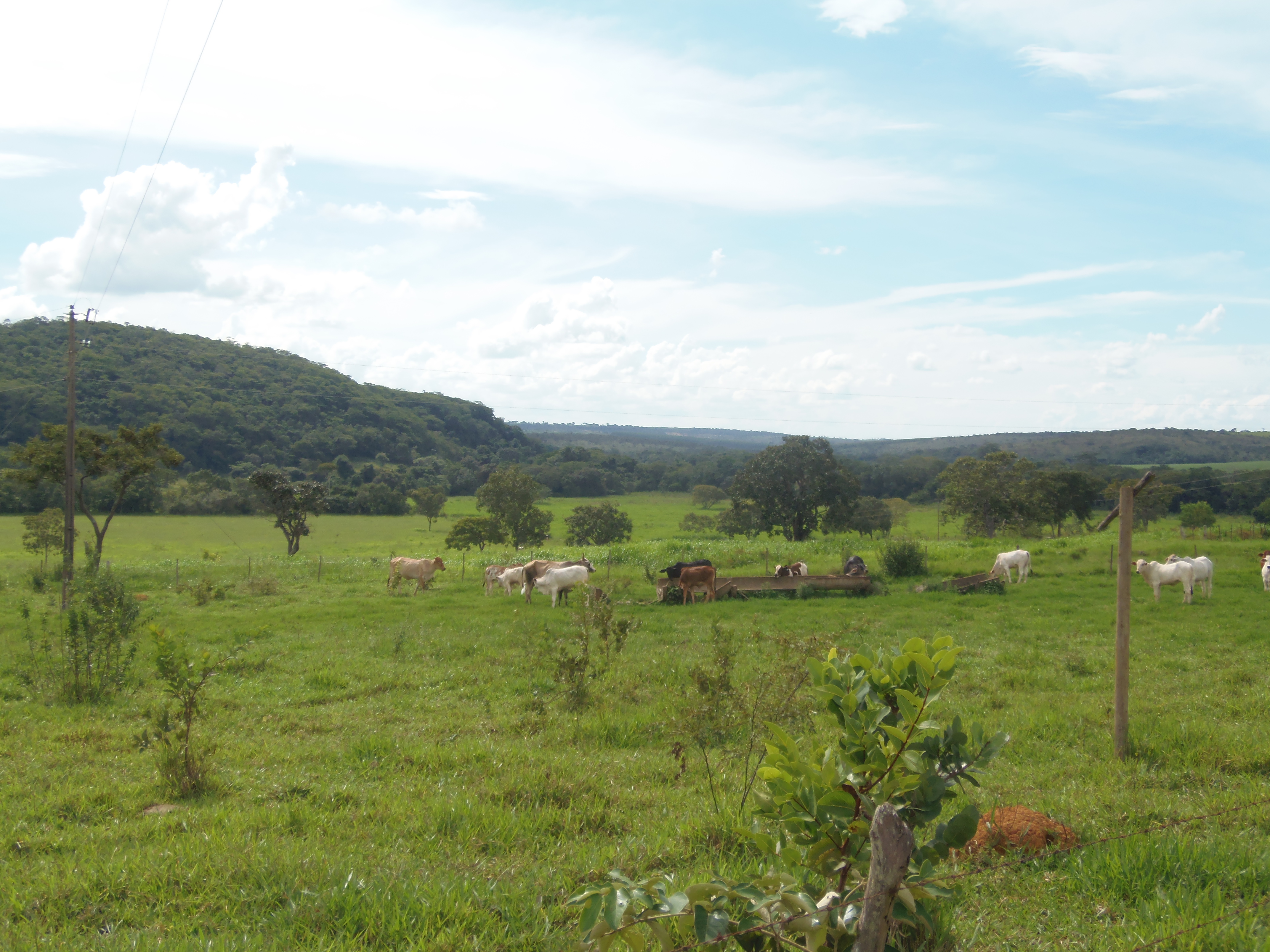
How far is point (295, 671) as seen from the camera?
12.0 m

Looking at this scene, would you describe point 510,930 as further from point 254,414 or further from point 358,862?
point 254,414

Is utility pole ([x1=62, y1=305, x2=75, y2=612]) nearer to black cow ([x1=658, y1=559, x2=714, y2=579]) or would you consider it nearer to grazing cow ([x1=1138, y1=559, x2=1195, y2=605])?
black cow ([x1=658, y1=559, x2=714, y2=579])

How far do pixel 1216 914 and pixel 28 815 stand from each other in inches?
299

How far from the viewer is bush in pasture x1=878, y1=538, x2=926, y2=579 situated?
81.8 ft

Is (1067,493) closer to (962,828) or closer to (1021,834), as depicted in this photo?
(1021,834)

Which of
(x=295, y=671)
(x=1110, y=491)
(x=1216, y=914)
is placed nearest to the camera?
(x=1216, y=914)

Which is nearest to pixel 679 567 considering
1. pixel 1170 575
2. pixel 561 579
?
pixel 561 579

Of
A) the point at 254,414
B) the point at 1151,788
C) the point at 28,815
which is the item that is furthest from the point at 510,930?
the point at 254,414

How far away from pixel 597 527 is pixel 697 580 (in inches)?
1190

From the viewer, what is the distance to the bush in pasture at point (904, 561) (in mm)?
24938

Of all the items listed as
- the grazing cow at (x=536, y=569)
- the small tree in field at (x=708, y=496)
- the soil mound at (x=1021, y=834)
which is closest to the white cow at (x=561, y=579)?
the grazing cow at (x=536, y=569)

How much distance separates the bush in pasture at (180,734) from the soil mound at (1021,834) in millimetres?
5877

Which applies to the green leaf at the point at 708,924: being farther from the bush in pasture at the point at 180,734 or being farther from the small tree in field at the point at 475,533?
the small tree in field at the point at 475,533

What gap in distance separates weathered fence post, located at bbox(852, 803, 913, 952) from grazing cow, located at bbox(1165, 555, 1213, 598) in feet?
69.3
